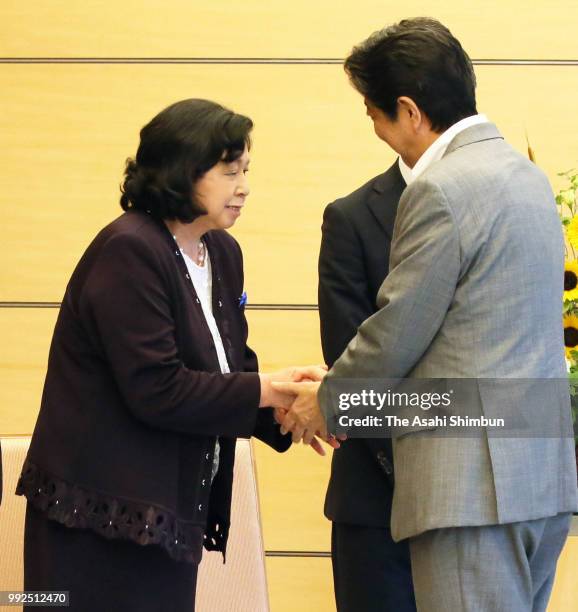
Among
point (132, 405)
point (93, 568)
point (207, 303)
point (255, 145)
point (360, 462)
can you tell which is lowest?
point (93, 568)

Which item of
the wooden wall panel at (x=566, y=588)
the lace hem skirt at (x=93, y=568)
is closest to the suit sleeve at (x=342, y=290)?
the lace hem skirt at (x=93, y=568)

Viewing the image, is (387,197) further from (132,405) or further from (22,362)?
(22,362)

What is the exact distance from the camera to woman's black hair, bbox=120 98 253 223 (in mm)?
2203

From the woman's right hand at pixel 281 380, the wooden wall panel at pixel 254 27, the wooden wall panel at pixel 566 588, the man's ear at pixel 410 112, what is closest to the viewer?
the man's ear at pixel 410 112

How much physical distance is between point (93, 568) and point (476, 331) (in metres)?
0.84

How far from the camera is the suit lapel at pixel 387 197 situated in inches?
101

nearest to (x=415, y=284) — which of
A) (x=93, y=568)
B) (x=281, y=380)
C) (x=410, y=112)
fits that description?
(x=410, y=112)

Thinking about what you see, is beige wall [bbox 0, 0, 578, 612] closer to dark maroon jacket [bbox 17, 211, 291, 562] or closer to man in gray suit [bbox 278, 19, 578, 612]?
dark maroon jacket [bbox 17, 211, 291, 562]

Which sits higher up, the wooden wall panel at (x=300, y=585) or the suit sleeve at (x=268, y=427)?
the suit sleeve at (x=268, y=427)

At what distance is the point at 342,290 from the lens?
2.53 metres

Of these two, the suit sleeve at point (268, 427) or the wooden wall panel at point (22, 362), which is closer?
the suit sleeve at point (268, 427)

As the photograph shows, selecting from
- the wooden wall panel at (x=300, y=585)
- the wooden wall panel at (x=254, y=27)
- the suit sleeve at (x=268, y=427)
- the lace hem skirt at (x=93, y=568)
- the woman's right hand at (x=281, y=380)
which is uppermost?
the wooden wall panel at (x=254, y=27)

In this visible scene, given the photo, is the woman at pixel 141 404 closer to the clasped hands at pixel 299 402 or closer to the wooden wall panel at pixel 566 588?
the clasped hands at pixel 299 402

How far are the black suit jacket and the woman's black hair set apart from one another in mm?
430
